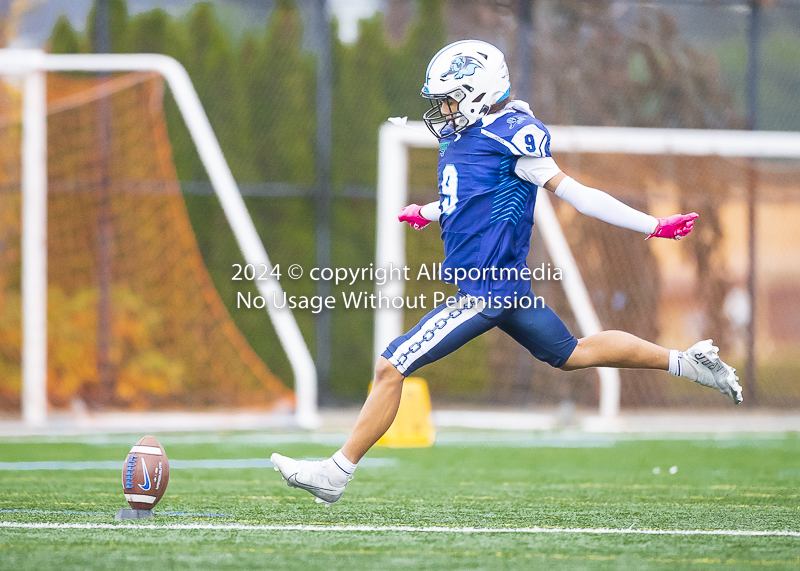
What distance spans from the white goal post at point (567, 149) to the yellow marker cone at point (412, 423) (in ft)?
2.95

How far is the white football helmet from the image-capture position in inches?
158

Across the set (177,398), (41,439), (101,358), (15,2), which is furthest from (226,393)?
(15,2)

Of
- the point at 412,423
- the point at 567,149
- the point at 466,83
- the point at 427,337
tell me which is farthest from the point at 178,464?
the point at 567,149

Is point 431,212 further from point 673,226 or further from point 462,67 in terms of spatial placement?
point 673,226

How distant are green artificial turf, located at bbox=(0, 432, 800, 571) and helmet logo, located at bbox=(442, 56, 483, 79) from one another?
1659mm

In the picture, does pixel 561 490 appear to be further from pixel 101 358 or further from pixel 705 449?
pixel 101 358

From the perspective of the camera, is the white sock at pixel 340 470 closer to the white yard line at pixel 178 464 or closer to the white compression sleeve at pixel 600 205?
the white compression sleeve at pixel 600 205

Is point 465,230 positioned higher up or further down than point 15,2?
further down

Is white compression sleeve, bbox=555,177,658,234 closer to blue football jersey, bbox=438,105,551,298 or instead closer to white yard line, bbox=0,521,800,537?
blue football jersey, bbox=438,105,551,298

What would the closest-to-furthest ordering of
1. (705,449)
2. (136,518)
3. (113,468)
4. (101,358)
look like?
1. (136,518)
2. (113,468)
3. (705,449)
4. (101,358)

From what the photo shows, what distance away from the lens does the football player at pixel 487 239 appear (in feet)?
12.9

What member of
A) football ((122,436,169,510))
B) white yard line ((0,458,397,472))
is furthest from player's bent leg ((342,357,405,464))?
white yard line ((0,458,397,472))

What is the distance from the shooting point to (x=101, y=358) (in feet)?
30.2

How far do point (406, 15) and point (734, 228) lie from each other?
387 centimetres
